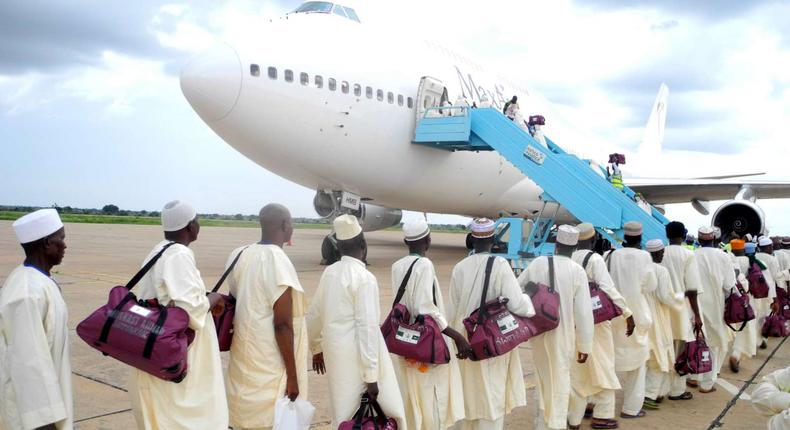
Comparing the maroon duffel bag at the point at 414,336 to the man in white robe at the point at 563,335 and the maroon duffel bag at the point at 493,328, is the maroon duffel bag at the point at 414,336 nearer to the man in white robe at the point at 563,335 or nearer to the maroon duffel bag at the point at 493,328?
the maroon duffel bag at the point at 493,328

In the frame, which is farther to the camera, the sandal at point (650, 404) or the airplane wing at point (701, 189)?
the airplane wing at point (701, 189)

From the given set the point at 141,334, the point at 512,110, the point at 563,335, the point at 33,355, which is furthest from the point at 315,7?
the point at 33,355

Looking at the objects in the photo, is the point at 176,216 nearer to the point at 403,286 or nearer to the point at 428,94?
the point at 403,286

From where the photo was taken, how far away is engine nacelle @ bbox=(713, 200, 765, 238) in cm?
1493

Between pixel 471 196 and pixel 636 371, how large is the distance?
9.55 m

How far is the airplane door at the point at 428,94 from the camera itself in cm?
1198

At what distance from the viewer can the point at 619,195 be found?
38.6 ft

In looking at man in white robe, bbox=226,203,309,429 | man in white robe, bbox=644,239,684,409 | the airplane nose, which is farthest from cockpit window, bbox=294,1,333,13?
man in white robe, bbox=226,203,309,429

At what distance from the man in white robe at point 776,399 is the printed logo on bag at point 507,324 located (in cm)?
149

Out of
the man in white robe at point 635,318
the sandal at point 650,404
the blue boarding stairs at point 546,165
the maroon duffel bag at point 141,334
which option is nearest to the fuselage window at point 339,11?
the blue boarding stairs at point 546,165

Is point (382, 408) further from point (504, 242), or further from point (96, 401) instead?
point (504, 242)

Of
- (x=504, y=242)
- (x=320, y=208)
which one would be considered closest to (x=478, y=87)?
(x=504, y=242)

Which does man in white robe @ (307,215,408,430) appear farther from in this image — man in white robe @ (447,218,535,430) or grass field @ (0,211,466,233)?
grass field @ (0,211,466,233)

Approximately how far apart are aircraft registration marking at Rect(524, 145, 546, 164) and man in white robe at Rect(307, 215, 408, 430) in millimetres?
8764
